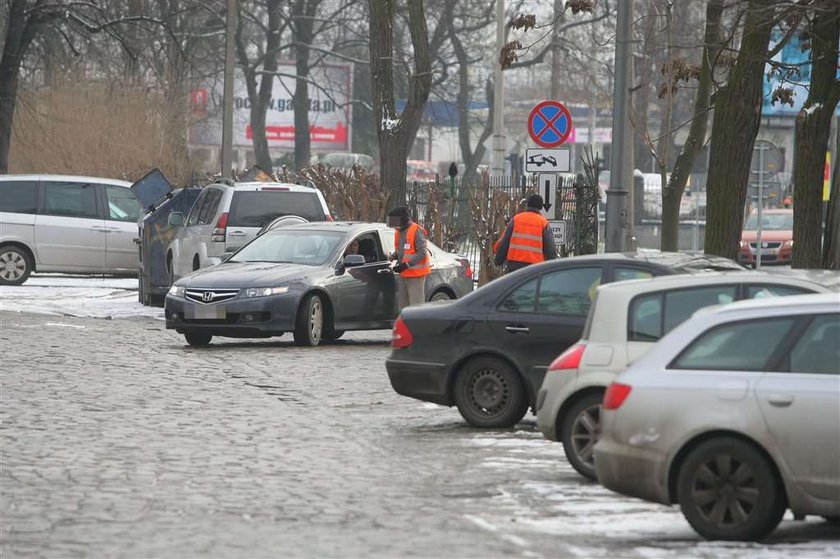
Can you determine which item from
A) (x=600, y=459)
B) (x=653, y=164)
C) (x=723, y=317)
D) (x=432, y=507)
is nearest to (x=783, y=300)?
(x=723, y=317)

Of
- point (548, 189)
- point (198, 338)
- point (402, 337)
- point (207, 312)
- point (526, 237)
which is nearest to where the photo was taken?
point (402, 337)

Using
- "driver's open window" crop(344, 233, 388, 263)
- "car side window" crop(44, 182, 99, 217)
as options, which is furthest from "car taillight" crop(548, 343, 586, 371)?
"car side window" crop(44, 182, 99, 217)

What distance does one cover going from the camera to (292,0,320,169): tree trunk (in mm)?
65062

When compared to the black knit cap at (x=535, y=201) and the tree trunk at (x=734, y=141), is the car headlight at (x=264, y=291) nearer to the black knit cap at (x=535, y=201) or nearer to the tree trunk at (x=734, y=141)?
the black knit cap at (x=535, y=201)

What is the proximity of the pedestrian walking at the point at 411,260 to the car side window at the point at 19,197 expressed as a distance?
11.1 metres

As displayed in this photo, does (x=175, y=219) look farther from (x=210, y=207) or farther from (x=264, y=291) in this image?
(x=264, y=291)

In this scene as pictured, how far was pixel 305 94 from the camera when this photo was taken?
68125mm

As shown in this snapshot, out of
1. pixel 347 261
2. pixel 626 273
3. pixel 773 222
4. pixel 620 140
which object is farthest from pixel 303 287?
pixel 773 222

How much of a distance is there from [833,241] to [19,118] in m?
25.2

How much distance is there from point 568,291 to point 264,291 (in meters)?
6.86

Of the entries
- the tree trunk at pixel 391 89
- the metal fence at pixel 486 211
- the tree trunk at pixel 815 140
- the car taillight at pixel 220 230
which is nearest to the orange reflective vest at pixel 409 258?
the car taillight at pixel 220 230

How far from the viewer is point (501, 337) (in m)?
13.5

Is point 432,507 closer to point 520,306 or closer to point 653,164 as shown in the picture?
point 520,306

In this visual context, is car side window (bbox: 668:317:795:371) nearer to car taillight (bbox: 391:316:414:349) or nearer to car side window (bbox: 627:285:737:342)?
car side window (bbox: 627:285:737:342)
